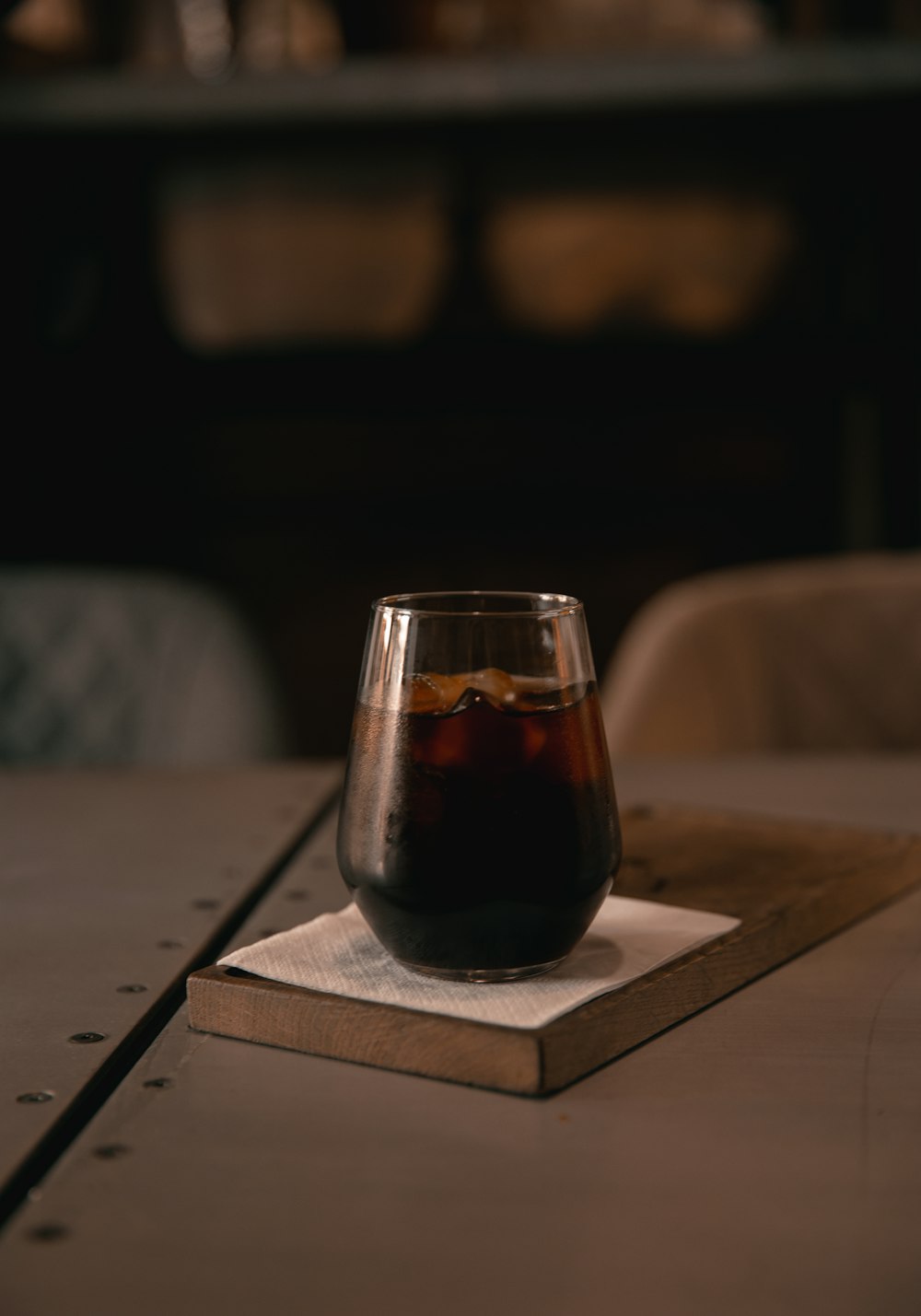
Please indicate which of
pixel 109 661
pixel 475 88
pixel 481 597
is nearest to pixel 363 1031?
pixel 481 597

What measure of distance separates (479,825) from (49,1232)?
18cm

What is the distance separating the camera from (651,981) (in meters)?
0.49

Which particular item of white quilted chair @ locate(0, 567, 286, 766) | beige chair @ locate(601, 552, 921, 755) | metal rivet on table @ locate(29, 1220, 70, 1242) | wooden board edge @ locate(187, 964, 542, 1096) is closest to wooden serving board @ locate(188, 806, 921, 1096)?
wooden board edge @ locate(187, 964, 542, 1096)

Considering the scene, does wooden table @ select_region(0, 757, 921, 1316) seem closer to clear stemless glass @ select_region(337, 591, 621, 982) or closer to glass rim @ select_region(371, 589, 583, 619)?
clear stemless glass @ select_region(337, 591, 621, 982)

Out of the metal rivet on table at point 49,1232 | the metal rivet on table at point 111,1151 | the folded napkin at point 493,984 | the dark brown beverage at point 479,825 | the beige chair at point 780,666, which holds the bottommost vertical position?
the beige chair at point 780,666

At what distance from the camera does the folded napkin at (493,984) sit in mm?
469

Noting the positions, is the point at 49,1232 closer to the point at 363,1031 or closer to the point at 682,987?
the point at 363,1031

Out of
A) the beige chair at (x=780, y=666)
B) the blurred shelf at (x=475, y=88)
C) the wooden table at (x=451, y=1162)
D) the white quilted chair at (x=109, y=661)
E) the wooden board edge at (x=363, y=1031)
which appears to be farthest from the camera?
the blurred shelf at (x=475, y=88)

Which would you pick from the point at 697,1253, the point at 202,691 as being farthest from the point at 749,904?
the point at 202,691

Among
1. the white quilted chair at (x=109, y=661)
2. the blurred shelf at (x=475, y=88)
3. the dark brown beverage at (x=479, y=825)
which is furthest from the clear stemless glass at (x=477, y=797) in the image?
the blurred shelf at (x=475, y=88)

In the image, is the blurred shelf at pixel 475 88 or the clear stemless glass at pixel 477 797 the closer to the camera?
the clear stemless glass at pixel 477 797

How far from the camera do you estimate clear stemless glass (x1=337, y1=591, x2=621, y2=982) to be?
481 mm

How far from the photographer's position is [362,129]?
1774 mm

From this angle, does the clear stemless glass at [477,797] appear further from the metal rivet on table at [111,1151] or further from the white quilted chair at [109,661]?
the white quilted chair at [109,661]
